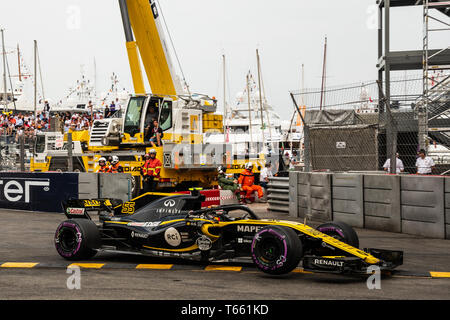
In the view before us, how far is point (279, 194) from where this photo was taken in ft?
58.1

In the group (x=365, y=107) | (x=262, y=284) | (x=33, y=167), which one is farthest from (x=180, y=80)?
(x=262, y=284)

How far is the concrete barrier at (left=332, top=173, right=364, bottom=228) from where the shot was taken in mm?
14211

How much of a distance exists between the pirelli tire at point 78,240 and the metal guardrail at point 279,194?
837 cm

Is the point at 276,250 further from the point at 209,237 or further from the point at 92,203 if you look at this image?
the point at 92,203

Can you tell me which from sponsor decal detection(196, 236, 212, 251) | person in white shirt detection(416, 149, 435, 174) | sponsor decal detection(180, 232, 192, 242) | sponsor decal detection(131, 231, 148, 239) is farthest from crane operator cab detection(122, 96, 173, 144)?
sponsor decal detection(196, 236, 212, 251)

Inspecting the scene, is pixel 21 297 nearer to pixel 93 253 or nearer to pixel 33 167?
pixel 93 253

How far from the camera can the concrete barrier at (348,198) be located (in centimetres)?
1421

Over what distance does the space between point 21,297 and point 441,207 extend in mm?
8231

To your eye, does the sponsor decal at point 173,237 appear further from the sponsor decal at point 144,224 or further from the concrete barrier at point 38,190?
the concrete barrier at point 38,190

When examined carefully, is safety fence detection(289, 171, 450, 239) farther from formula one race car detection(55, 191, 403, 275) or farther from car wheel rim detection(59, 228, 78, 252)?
car wheel rim detection(59, 228, 78, 252)

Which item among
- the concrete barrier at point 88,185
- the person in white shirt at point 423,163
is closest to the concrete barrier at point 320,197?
the person in white shirt at point 423,163

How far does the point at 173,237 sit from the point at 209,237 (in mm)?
561

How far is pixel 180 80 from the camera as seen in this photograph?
2292 cm

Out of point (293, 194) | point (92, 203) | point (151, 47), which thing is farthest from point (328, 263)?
point (151, 47)
